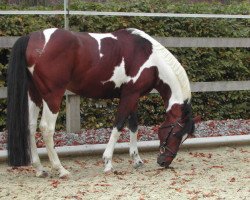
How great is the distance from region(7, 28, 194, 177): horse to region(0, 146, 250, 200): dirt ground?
0.61ft

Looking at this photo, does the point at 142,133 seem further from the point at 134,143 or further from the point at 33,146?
the point at 33,146

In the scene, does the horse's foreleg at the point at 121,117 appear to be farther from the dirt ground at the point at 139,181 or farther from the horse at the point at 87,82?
the dirt ground at the point at 139,181

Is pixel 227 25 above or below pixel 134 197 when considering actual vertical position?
above

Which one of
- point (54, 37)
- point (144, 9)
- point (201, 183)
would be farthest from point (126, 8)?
point (201, 183)

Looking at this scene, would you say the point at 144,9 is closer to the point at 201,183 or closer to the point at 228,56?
the point at 228,56

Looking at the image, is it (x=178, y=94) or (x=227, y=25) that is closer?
(x=178, y=94)

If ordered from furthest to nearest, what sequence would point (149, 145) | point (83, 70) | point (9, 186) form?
point (149, 145)
point (83, 70)
point (9, 186)

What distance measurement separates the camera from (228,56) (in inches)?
336

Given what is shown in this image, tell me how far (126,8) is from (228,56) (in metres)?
1.82

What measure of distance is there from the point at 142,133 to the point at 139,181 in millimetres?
1958

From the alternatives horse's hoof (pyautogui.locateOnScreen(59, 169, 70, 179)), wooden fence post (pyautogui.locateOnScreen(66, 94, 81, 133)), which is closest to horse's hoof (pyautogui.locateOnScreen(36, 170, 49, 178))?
horse's hoof (pyautogui.locateOnScreen(59, 169, 70, 179))

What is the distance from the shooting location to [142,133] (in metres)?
7.21

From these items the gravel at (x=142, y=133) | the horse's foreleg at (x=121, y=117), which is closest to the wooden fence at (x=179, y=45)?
the gravel at (x=142, y=133)

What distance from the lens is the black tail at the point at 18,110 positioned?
204 inches
